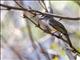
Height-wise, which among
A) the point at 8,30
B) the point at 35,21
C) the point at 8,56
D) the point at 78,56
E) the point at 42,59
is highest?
the point at 35,21

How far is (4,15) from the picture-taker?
2080 millimetres

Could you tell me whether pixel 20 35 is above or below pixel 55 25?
below

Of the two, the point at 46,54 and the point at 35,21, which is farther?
the point at 46,54

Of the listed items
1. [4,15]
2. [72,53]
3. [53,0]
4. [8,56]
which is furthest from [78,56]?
[8,56]

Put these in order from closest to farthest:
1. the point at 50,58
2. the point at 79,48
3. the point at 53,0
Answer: the point at 79,48 → the point at 50,58 → the point at 53,0

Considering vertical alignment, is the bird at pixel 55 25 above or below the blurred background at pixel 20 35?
above

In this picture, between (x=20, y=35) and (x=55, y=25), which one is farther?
(x=20, y=35)

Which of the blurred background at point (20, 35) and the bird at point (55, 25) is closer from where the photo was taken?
the bird at point (55, 25)

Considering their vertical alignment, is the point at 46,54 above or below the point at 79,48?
below

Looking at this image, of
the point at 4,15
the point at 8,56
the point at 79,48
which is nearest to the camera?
the point at 79,48

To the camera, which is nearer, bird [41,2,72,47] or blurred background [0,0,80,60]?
bird [41,2,72,47]

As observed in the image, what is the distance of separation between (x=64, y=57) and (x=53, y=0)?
1.96ft

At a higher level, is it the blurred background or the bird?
the bird

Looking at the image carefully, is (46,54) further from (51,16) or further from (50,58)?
(51,16)
